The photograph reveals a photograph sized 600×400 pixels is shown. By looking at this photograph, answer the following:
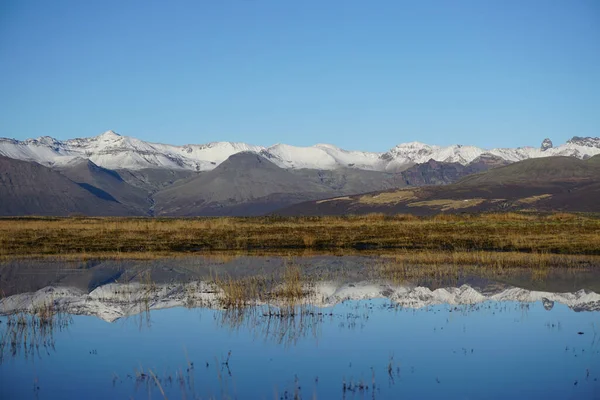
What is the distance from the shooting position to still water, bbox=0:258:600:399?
1530cm

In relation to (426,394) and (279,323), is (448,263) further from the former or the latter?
(426,394)

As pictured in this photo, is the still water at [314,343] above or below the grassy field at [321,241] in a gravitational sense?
below

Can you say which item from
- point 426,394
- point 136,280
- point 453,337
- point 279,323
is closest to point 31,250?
point 136,280

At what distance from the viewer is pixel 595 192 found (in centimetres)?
19075

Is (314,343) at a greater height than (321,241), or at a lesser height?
lesser

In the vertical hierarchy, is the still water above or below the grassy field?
below

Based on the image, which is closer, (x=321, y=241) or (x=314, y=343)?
(x=314, y=343)

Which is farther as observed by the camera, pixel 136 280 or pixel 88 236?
pixel 88 236

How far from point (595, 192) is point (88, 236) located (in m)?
159

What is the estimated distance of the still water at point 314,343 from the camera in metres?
15.3

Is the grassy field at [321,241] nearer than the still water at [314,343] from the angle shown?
No

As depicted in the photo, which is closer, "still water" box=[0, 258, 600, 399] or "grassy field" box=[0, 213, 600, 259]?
"still water" box=[0, 258, 600, 399]

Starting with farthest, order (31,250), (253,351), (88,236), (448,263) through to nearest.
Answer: (88,236), (31,250), (448,263), (253,351)

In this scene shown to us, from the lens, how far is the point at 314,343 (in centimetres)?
1933
